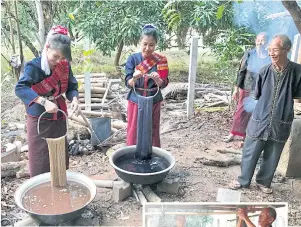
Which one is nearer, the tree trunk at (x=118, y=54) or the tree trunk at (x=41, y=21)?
the tree trunk at (x=41, y=21)

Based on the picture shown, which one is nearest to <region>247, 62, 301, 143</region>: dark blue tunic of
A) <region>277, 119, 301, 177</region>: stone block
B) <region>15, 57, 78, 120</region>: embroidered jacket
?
<region>277, 119, 301, 177</region>: stone block

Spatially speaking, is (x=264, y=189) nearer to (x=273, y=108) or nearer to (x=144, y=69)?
(x=273, y=108)

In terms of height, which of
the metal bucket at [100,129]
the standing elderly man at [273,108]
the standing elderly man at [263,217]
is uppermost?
the standing elderly man at [273,108]

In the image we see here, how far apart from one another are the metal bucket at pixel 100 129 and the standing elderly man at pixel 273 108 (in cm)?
182

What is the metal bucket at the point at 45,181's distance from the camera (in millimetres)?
2307

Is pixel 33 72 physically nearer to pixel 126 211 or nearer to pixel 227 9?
pixel 126 211

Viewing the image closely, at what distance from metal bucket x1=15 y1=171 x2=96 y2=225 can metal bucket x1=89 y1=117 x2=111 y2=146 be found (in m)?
1.55

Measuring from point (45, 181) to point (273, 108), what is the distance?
198 centimetres

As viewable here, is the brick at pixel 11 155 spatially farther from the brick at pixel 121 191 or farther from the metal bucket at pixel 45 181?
the brick at pixel 121 191

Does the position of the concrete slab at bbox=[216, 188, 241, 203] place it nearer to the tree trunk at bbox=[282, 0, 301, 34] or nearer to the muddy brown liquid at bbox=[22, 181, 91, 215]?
the muddy brown liquid at bbox=[22, 181, 91, 215]

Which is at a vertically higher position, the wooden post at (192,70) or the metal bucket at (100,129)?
the wooden post at (192,70)

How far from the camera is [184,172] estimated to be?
11.8 ft

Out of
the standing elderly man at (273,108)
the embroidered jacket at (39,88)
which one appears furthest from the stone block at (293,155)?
the embroidered jacket at (39,88)

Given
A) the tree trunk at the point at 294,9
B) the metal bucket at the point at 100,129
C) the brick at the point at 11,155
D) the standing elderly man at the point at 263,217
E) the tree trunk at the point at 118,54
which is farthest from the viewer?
the tree trunk at the point at 118,54
